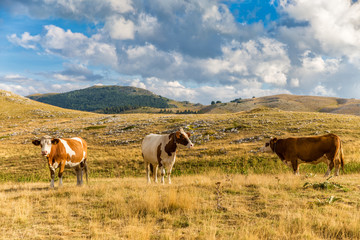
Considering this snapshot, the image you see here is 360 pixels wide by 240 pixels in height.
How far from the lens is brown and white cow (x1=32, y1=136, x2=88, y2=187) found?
41.3 ft

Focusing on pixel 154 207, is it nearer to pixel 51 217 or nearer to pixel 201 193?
pixel 201 193

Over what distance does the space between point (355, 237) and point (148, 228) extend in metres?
5.24

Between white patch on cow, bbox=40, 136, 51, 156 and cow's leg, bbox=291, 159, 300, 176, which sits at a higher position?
white patch on cow, bbox=40, 136, 51, 156

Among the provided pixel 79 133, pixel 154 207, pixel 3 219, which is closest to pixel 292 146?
pixel 154 207

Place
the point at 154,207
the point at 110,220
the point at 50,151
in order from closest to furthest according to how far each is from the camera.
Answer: the point at 110,220 → the point at 154,207 → the point at 50,151

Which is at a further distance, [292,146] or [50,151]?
[292,146]

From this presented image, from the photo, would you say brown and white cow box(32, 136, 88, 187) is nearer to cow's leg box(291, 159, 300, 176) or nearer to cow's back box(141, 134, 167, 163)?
cow's back box(141, 134, 167, 163)

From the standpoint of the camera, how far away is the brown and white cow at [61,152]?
1259cm

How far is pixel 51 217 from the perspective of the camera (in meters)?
7.65

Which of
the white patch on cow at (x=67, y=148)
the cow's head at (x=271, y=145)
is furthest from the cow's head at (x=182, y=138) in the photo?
the cow's head at (x=271, y=145)

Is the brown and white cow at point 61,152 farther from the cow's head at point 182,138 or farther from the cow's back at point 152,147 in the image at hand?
the cow's head at point 182,138

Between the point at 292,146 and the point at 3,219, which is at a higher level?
the point at 292,146

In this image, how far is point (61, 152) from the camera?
13.3 meters

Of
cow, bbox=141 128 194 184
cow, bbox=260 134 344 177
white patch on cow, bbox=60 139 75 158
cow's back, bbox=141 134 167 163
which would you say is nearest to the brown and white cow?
white patch on cow, bbox=60 139 75 158
